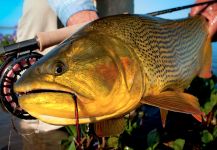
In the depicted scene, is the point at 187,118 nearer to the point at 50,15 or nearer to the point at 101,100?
the point at 50,15

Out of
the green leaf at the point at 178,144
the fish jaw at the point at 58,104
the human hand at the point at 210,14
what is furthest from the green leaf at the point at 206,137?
the fish jaw at the point at 58,104

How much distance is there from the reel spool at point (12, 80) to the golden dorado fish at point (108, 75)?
401mm

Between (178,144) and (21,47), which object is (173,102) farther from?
(178,144)

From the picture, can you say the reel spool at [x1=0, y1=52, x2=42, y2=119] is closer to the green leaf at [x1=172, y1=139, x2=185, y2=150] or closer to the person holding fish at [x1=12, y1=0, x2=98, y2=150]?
the person holding fish at [x1=12, y1=0, x2=98, y2=150]

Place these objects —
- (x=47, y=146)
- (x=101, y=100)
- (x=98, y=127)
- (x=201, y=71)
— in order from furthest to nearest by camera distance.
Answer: (x=47, y=146), (x=201, y=71), (x=98, y=127), (x=101, y=100)

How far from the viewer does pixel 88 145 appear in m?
2.89

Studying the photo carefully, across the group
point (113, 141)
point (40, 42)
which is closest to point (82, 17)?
point (40, 42)

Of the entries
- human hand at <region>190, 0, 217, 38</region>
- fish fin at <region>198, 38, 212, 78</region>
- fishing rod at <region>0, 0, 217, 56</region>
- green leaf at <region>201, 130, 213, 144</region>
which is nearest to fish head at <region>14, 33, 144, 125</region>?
fishing rod at <region>0, 0, 217, 56</region>

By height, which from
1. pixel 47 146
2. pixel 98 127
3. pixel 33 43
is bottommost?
pixel 47 146

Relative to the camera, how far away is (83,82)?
4.25 feet

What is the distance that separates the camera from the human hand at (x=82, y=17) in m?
1.97

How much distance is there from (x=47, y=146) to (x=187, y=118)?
125 centimetres

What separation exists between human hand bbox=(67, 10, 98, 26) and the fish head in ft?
1.76

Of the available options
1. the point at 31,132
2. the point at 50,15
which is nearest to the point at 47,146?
the point at 31,132
